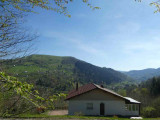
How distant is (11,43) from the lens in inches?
187

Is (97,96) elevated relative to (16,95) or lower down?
lower down

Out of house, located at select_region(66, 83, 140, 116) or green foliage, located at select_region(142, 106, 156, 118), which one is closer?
house, located at select_region(66, 83, 140, 116)

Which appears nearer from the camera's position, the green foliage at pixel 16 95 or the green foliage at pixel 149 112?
the green foliage at pixel 16 95

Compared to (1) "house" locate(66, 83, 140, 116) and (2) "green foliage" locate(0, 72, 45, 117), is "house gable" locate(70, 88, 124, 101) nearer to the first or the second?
(1) "house" locate(66, 83, 140, 116)

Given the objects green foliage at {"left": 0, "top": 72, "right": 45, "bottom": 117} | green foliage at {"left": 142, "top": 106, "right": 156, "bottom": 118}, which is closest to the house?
green foliage at {"left": 142, "top": 106, "right": 156, "bottom": 118}

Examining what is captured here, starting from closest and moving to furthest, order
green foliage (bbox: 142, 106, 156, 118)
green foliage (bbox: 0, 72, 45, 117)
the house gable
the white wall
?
green foliage (bbox: 0, 72, 45, 117)
the white wall
the house gable
green foliage (bbox: 142, 106, 156, 118)

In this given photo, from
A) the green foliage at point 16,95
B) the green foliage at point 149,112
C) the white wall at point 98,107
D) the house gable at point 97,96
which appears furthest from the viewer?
the green foliage at point 149,112

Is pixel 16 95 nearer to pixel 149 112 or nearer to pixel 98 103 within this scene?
pixel 98 103

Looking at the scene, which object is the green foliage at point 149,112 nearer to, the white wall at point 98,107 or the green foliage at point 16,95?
the white wall at point 98,107

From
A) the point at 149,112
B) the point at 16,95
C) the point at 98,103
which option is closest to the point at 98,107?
the point at 98,103

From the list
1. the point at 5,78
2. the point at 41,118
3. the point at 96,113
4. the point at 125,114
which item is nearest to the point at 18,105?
the point at 5,78

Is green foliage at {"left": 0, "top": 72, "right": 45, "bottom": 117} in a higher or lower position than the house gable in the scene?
higher

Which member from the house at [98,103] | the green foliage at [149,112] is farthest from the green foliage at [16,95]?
the green foliage at [149,112]

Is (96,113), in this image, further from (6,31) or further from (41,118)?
(6,31)
